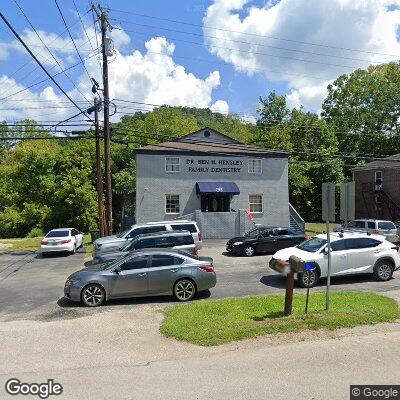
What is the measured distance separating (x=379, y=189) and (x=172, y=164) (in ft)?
66.6

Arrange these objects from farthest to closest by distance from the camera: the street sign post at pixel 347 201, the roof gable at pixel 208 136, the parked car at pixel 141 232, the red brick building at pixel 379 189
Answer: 1. the red brick building at pixel 379 189
2. the roof gable at pixel 208 136
3. the parked car at pixel 141 232
4. the street sign post at pixel 347 201

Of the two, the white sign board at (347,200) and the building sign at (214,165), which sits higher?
the building sign at (214,165)

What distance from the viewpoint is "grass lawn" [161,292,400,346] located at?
8.34 m

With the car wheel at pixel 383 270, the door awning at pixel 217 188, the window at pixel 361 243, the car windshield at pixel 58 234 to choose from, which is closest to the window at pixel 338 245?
the window at pixel 361 243

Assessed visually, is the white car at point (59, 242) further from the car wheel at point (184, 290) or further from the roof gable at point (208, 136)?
the roof gable at point (208, 136)

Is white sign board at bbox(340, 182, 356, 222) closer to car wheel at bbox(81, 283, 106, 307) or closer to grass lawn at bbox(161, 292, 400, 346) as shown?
grass lawn at bbox(161, 292, 400, 346)

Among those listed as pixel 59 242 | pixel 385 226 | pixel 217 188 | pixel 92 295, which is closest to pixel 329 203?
pixel 92 295

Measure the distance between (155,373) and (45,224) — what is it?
117ft

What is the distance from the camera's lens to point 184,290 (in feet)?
38.2

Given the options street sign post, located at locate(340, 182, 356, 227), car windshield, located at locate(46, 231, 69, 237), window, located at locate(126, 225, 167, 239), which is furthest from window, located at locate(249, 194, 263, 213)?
street sign post, located at locate(340, 182, 356, 227)

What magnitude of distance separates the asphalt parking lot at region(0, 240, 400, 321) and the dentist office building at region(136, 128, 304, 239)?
761 centimetres

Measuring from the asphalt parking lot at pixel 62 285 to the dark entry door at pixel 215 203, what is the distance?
849 centimetres

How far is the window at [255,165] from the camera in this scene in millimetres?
29344

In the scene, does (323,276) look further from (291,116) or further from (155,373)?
(291,116)
